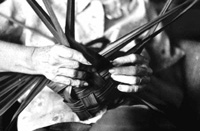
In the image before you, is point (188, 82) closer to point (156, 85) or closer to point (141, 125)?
point (156, 85)

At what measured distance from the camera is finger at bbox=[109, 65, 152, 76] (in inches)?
24.2

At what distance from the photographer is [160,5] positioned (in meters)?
0.86

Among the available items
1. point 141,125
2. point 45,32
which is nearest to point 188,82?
point 141,125

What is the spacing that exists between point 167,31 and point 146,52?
0.42 feet

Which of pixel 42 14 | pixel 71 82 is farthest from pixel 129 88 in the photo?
pixel 42 14

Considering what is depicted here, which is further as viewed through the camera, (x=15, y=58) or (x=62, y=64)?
(x=15, y=58)

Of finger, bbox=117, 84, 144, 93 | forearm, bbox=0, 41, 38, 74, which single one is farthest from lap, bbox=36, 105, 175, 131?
forearm, bbox=0, 41, 38, 74

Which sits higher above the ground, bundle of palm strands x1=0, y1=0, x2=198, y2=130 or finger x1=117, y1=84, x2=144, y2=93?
bundle of palm strands x1=0, y1=0, x2=198, y2=130

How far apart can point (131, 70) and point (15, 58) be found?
276 mm

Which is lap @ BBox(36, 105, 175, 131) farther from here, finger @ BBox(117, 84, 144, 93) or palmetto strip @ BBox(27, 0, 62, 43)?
palmetto strip @ BBox(27, 0, 62, 43)

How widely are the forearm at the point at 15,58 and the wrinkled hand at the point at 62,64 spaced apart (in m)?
0.05

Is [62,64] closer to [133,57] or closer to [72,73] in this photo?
[72,73]

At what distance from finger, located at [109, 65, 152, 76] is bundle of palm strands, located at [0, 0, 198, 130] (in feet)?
0.05

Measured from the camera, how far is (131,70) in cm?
64
